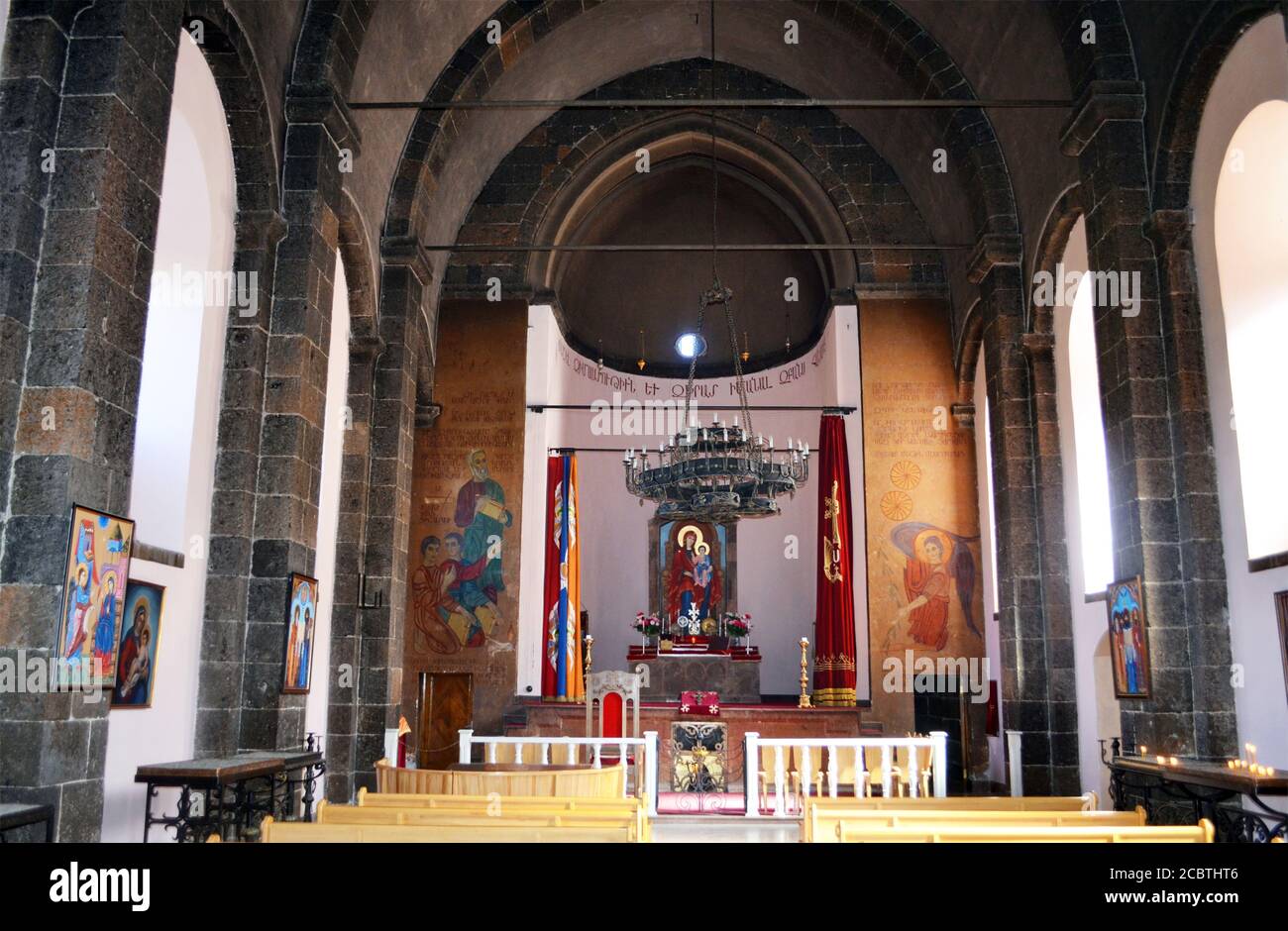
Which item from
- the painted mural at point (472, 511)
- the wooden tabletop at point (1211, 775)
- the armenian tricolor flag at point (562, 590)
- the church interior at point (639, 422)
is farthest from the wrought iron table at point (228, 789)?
the wooden tabletop at point (1211, 775)

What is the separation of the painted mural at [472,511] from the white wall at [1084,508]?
21.7 ft

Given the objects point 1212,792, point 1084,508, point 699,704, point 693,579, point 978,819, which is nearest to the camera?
point 978,819

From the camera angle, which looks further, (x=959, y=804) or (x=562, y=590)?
(x=562, y=590)

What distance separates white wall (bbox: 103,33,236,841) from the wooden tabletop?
671 centimetres

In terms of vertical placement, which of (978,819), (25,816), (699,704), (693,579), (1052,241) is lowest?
(978,819)

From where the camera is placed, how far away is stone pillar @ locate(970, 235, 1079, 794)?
10.5 meters

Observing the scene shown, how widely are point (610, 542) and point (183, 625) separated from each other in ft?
34.8

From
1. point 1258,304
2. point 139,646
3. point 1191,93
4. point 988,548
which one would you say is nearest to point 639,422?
point 988,548

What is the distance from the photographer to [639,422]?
1739cm

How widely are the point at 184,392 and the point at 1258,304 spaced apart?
305 inches

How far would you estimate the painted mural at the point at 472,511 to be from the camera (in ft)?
43.5

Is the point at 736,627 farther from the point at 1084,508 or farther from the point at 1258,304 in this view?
the point at 1258,304
